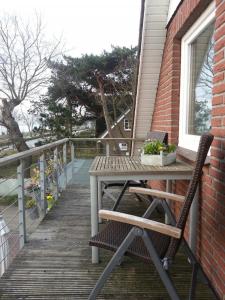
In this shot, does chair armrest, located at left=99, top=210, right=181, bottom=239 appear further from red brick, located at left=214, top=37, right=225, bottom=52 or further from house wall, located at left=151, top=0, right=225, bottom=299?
red brick, located at left=214, top=37, right=225, bottom=52

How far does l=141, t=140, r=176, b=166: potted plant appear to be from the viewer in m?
2.64

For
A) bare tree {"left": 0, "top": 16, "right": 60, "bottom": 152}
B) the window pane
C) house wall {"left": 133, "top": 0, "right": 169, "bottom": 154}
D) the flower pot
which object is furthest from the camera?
bare tree {"left": 0, "top": 16, "right": 60, "bottom": 152}

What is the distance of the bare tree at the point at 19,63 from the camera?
46.0 ft

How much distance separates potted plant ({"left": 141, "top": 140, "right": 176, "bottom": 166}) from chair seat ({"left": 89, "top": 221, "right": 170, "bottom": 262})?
2.60ft

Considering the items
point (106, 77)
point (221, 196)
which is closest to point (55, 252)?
point (221, 196)

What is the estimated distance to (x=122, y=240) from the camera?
6.04 feet

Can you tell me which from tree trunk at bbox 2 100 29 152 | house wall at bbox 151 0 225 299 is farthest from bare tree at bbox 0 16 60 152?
house wall at bbox 151 0 225 299

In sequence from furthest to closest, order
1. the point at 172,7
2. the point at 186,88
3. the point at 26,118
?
1. the point at 26,118
2. the point at 172,7
3. the point at 186,88

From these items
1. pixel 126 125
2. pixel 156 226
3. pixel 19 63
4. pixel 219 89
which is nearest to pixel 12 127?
pixel 19 63

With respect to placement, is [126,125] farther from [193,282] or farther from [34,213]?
[193,282]

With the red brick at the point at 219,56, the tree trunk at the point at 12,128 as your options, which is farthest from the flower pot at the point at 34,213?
the tree trunk at the point at 12,128

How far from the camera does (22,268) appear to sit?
2393 millimetres

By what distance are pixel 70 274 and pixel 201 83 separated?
2.07 meters

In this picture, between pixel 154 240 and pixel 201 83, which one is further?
pixel 201 83
